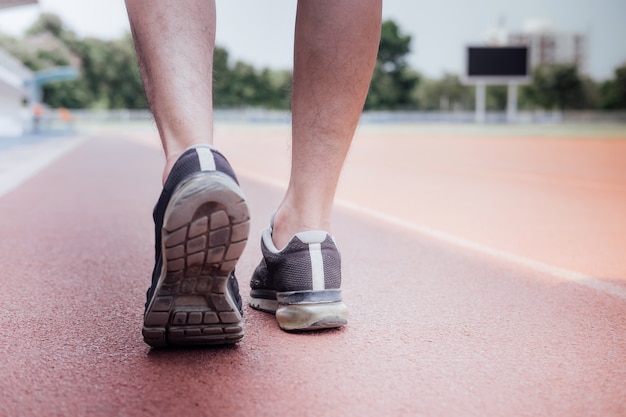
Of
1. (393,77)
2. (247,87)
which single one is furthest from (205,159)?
(247,87)

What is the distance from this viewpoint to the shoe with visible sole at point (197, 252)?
1011mm

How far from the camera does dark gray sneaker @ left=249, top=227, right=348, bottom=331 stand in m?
1.30

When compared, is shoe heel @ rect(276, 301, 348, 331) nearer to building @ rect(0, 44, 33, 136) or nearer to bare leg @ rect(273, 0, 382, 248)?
bare leg @ rect(273, 0, 382, 248)

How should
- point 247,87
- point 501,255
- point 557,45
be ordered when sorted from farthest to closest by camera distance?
1. point 557,45
2. point 247,87
3. point 501,255

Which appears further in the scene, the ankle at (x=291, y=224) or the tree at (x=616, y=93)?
the tree at (x=616, y=93)

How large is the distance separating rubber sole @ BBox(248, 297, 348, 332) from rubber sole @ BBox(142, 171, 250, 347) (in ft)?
0.61

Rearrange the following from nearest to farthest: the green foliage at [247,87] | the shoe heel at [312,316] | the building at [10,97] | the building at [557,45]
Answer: the shoe heel at [312,316]
the building at [10,97]
the green foliage at [247,87]
the building at [557,45]

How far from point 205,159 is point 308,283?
0.38 meters

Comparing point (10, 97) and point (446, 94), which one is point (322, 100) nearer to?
point (10, 97)

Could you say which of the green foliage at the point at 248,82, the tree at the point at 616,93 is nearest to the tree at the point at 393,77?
the green foliage at the point at 248,82

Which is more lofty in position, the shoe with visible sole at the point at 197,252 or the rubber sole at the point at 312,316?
the shoe with visible sole at the point at 197,252

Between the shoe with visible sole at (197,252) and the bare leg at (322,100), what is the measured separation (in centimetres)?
32

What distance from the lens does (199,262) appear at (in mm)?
1039

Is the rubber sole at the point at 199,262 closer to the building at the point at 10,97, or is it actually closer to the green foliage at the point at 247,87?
the building at the point at 10,97
